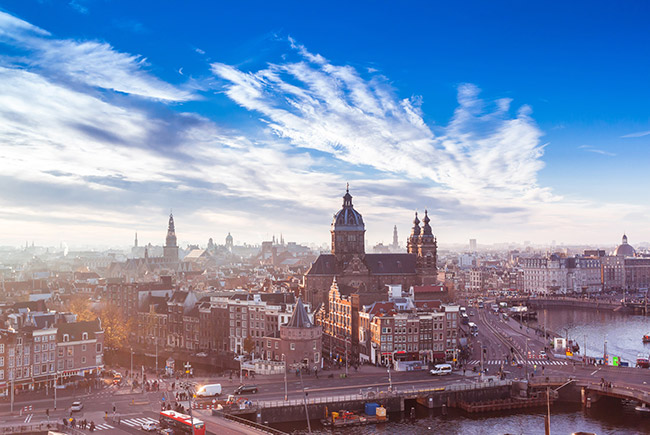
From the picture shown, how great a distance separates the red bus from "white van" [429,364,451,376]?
39.6m

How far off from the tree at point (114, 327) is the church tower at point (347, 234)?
4589cm

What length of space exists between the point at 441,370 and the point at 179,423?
141ft

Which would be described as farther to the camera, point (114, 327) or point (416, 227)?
point (416, 227)

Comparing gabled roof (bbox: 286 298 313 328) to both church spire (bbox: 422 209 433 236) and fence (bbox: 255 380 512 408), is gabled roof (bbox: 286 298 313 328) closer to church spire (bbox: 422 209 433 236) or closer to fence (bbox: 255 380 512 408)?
fence (bbox: 255 380 512 408)

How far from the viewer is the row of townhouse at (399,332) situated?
3949 inches

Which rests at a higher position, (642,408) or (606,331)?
(606,331)

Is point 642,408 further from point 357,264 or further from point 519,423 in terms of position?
point 357,264

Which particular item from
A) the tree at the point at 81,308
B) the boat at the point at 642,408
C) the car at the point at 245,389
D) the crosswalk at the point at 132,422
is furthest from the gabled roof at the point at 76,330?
the boat at the point at 642,408

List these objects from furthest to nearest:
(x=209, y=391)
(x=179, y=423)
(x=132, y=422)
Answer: (x=209, y=391) → (x=132, y=422) → (x=179, y=423)

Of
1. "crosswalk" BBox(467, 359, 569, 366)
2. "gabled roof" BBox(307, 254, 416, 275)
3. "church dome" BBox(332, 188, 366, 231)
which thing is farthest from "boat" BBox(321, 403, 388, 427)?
"church dome" BBox(332, 188, 366, 231)

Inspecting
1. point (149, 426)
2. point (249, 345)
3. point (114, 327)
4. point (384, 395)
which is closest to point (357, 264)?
point (249, 345)

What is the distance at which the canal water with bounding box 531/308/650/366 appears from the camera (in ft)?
412

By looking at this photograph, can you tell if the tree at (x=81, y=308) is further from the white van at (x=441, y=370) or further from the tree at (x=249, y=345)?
the white van at (x=441, y=370)

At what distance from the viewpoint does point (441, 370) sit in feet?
301
